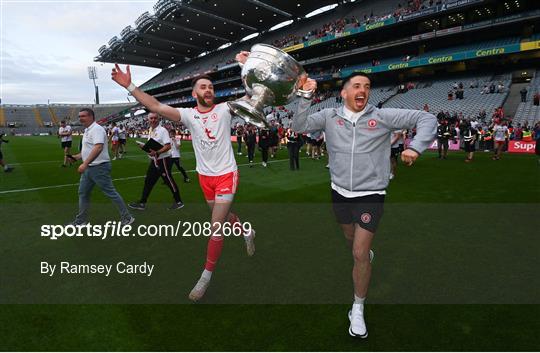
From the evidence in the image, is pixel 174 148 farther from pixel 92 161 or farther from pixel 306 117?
pixel 306 117

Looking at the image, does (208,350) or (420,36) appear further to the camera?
(420,36)

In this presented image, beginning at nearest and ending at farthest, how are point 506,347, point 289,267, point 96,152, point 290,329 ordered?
point 506,347 < point 290,329 < point 289,267 < point 96,152

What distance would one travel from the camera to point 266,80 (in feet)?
8.54

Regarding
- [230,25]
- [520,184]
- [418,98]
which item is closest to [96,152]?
[520,184]

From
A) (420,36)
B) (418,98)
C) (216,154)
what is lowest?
(216,154)

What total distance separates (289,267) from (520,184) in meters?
7.77

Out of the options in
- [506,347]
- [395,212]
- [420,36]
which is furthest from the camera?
[420,36]

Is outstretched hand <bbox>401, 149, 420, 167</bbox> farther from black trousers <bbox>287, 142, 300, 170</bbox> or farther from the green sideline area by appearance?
black trousers <bbox>287, 142, 300, 170</bbox>

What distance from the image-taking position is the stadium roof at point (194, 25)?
46.8 metres

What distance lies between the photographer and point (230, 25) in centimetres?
5466

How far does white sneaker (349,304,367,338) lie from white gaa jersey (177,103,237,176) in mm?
1795

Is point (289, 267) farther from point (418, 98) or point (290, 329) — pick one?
point (418, 98)

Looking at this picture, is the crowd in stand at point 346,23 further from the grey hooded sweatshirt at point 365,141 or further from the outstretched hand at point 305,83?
the outstretched hand at point 305,83

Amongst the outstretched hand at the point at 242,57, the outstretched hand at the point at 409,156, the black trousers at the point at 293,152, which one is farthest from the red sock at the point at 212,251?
the black trousers at the point at 293,152
